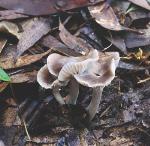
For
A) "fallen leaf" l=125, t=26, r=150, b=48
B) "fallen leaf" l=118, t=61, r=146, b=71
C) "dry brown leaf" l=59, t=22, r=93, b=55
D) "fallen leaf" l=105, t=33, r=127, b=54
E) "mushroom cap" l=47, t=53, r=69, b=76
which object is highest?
"mushroom cap" l=47, t=53, r=69, b=76

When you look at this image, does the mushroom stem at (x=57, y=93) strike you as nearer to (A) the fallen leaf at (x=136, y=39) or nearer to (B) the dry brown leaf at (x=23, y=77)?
(B) the dry brown leaf at (x=23, y=77)

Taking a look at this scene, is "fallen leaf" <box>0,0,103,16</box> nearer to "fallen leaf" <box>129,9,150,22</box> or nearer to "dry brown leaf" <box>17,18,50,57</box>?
"dry brown leaf" <box>17,18,50,57</box>

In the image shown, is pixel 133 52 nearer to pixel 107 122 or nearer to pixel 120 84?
pixel 120 84

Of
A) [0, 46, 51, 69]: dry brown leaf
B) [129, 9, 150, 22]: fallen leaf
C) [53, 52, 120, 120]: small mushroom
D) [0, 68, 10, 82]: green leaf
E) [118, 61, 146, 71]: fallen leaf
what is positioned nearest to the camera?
[53, 52, 120, 120]: small mushroom

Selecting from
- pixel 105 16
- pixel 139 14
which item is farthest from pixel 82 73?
pixel 139 14

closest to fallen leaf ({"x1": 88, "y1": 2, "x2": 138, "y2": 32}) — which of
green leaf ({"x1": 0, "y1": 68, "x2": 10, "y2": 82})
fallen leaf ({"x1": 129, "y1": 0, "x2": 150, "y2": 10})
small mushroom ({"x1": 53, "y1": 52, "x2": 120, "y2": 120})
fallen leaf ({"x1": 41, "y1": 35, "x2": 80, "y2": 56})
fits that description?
fallen leaf ({"x1": 129, "y1": 0, "x2": 150, "y2": 10})

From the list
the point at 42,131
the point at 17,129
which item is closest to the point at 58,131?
the point at 42,131

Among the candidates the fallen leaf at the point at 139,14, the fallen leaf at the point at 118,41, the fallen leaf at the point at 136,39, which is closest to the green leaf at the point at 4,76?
the fallen leaf at the point at 118,41
